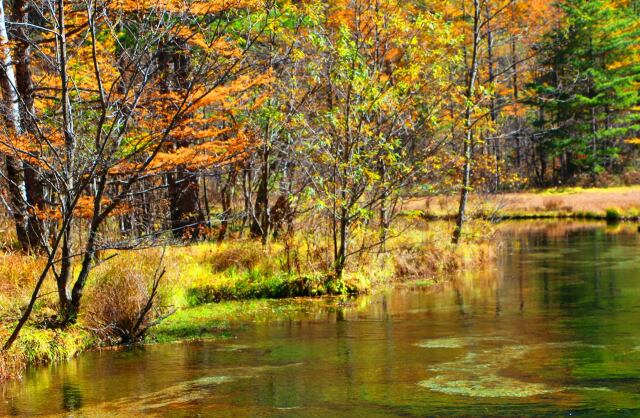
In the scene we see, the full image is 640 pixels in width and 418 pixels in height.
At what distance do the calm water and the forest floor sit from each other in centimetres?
1771

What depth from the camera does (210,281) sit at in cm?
1527

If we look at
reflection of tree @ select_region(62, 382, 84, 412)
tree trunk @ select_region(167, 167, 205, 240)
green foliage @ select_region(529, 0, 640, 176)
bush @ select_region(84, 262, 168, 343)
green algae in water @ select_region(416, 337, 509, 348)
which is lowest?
reflection of tree @ select_region(62, 382, 84, 412)

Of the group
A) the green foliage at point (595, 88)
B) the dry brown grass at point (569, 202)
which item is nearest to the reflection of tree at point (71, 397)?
the dry brown grass at point (569, 202)

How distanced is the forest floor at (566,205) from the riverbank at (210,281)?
41.5 ft

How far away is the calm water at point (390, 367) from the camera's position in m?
7.95

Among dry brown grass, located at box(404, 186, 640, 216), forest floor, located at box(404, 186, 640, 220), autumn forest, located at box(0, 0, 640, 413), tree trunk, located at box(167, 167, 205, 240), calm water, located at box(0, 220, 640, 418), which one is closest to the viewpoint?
calm water, located at box(0, 220, 640, 418)

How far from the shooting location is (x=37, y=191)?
15789 millimetres

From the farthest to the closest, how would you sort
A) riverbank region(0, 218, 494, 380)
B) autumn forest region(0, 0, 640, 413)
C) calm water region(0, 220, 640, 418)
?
riverbank region(0, 218, 494, 380)
autumn forest region(0, 0, 640, 413)
calm water region(0, 220, 640, 418)

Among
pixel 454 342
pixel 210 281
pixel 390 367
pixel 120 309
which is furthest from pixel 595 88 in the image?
pixel 390 367

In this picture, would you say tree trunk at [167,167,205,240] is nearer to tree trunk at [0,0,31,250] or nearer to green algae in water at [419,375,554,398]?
tree trunk at [0,0,31,250]

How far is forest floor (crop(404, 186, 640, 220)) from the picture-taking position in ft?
112

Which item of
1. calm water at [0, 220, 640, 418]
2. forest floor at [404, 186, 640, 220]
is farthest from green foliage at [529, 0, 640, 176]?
calm water at [0, 220, 640, 418]

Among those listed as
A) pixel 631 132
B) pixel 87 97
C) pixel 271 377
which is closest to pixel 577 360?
pixel 271 377

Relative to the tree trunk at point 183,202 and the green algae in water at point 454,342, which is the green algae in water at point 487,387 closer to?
the green algae in water at point 454,342
